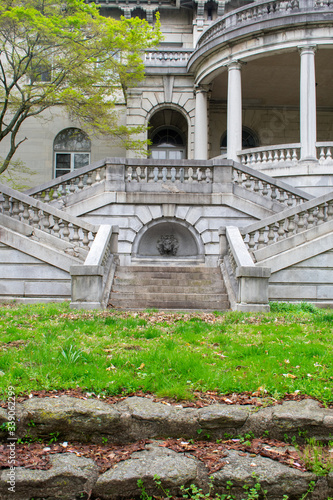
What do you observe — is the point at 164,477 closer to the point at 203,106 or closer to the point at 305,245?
the point at 305,245

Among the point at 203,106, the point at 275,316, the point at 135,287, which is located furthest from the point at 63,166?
the point at 275,316

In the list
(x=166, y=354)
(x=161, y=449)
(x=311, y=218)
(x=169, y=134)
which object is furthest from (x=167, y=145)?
(x=161, y=449)

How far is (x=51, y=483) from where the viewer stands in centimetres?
384

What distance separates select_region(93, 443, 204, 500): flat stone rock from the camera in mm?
3834

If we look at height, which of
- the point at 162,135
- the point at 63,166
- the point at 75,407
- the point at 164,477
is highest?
the point at 162,135

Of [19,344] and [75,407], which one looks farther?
[19,344]

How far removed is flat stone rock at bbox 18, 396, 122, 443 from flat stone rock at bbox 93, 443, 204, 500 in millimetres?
519

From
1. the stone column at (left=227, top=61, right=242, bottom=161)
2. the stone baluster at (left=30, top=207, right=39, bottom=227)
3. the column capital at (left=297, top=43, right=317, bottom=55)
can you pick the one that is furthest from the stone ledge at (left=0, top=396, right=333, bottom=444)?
the column capital at (left=297, top=43, right=317, bottom=55)

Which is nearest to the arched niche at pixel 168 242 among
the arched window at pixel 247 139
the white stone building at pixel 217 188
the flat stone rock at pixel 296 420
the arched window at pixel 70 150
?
the white stone building at pixel 217 188

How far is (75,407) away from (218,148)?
2358cm

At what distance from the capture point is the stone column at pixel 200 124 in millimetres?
23422

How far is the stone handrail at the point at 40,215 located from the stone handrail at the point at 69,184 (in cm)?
236

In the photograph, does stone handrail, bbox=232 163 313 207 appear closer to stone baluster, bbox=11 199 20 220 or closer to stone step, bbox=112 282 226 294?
stone step, bbox=112 282 226 294

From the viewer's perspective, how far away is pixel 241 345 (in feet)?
22.3
